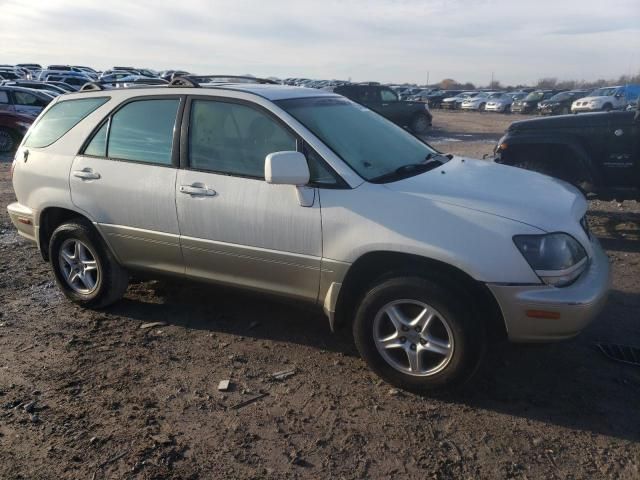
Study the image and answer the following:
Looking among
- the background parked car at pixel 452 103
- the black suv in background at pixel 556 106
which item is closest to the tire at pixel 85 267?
the black suv in background at pixel 556 106

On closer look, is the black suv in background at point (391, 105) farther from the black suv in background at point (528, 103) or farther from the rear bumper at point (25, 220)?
the black suv in background at point (528, 103)

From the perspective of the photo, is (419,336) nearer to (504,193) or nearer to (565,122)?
(504,193)

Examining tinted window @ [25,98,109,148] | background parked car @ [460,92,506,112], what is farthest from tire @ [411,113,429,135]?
background parked car @ [460,92,506,112]

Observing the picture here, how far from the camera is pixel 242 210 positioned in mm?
3713

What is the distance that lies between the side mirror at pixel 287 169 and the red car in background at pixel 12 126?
12.9 metres

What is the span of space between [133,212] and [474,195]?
2457mm

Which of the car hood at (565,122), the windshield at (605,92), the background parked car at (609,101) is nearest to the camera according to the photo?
the car hood at (565,122)

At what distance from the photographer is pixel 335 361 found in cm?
387

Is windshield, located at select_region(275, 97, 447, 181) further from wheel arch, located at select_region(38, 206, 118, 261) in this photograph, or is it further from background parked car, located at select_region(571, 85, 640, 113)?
background parked car, located at select_region(571, 85, 640, 113)

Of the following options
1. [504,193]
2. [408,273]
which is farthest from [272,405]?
[504,193]

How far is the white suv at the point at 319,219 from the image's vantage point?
10.3ft

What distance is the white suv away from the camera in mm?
3146

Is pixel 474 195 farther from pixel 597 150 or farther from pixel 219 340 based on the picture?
pixel 597 150

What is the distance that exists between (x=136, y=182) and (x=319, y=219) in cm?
154
